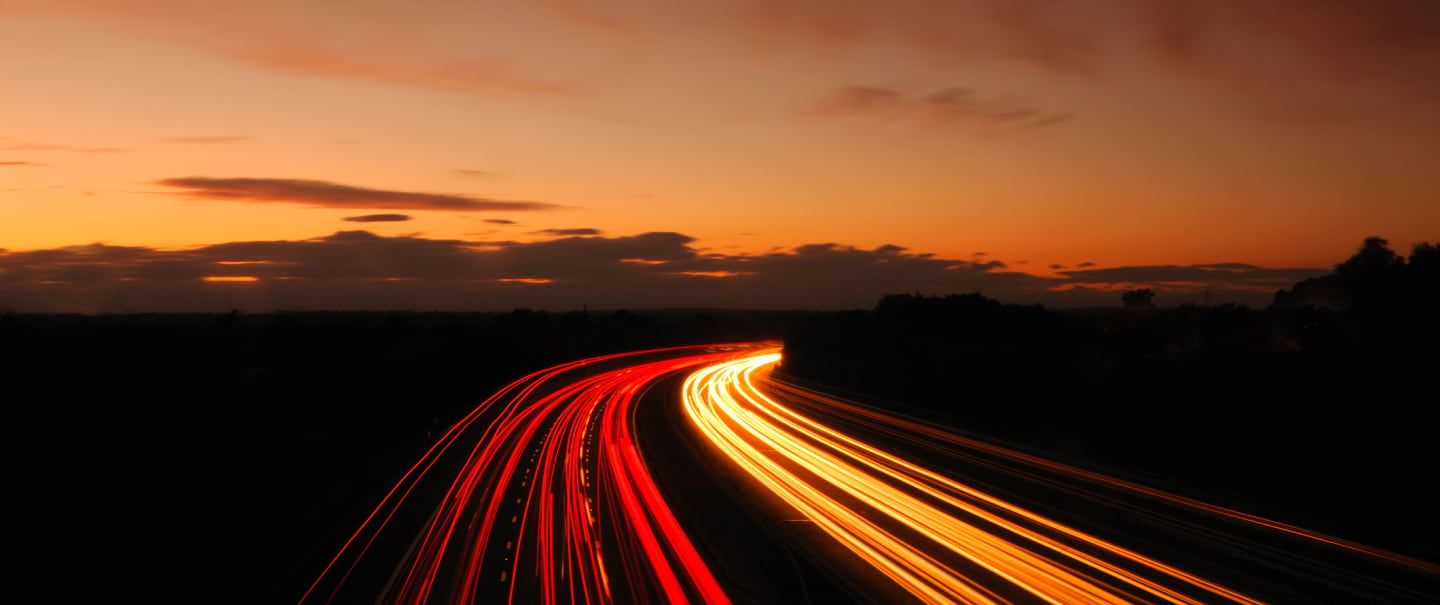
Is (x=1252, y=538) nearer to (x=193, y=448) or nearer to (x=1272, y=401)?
(x=1272, y=401)

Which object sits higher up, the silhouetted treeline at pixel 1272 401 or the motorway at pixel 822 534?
the silhouetted treeline at pixel 1272 401

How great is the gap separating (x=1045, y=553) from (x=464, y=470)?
2122 centimetres

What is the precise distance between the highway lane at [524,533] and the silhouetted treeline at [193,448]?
1.21 metres

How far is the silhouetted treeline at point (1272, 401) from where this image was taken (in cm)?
2267

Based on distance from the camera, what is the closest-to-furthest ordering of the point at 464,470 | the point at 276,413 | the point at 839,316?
the point at 464,470 < the point at 276,413 < the point at 839,316

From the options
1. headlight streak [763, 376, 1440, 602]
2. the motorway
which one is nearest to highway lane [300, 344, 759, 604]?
the motorway

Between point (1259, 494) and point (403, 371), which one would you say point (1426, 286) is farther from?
point (403, 371)

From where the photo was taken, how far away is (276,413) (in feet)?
132

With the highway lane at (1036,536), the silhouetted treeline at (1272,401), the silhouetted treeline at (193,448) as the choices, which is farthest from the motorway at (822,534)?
the silhouetted treeline at (1272,401)

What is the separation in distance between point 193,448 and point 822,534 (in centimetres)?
2174

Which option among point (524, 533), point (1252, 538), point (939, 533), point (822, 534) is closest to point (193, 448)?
point (524, 533)

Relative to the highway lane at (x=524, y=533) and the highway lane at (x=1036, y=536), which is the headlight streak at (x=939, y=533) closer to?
the highway lane at (x=1036, y=536)

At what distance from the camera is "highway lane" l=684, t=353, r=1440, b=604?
16.2 metres

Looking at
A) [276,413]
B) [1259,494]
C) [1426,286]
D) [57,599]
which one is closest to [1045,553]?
[1259,494]
